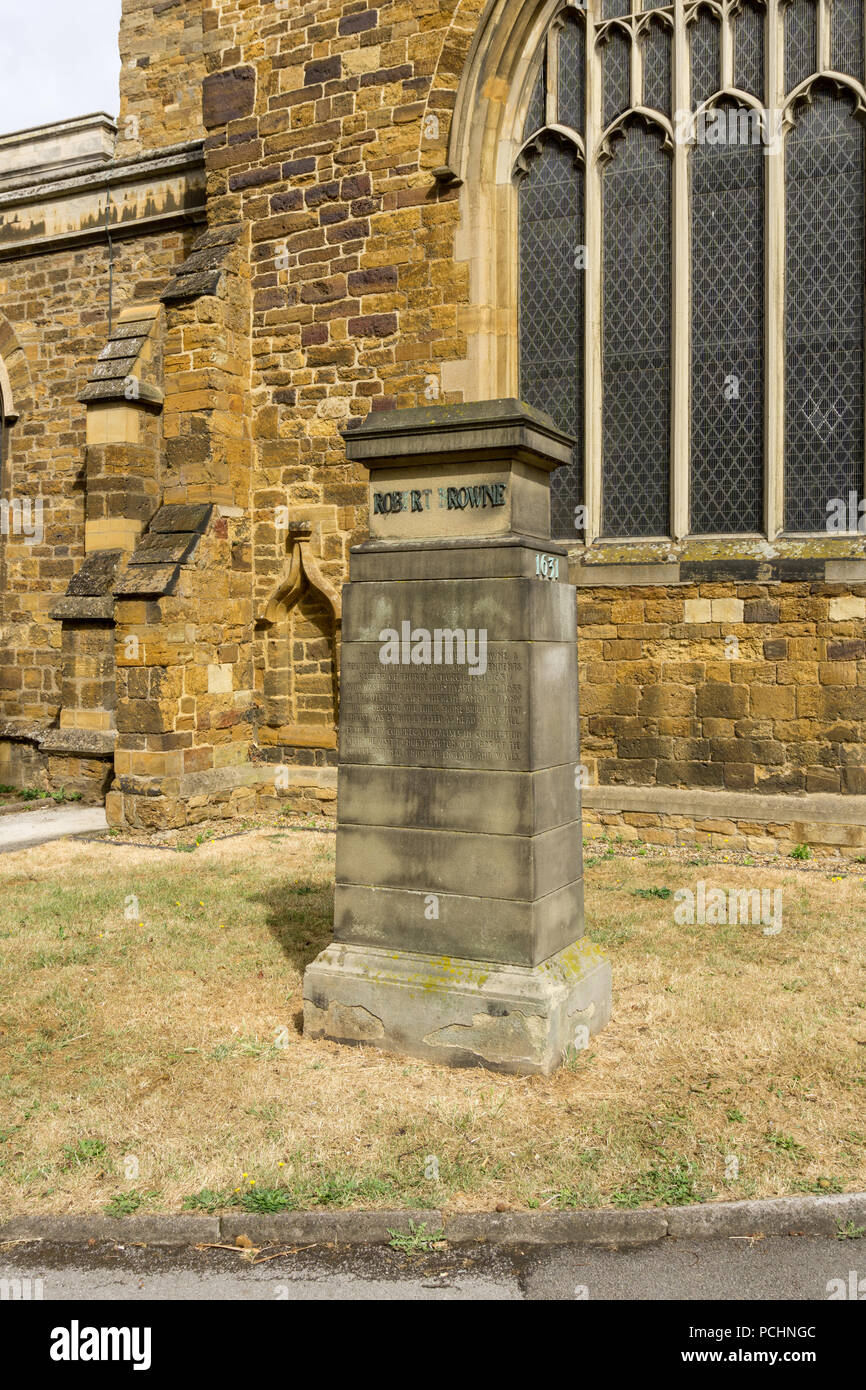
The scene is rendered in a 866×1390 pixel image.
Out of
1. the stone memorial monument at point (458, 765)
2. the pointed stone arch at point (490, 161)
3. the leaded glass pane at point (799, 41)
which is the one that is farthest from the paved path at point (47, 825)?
the leaded glass pane at point (799, 41)

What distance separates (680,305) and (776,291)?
77cm

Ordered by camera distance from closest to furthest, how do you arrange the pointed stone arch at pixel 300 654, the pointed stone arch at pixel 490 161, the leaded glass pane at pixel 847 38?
the leaded glass pane at pixel 847 38 < the pointed stone arch at pixel 490 161 < the pointed stone arch at pixel 300 654

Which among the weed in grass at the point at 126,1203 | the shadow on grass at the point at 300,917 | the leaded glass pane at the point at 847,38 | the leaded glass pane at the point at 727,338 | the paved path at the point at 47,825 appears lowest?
the weed in grass at the point at 126,1203

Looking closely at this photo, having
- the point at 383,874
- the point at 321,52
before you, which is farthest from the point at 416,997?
the point at 321,52

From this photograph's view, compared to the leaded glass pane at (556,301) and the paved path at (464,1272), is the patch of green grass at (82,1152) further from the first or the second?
the leaded glass pane at (556,301)

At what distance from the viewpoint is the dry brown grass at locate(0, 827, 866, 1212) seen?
3.65 meters

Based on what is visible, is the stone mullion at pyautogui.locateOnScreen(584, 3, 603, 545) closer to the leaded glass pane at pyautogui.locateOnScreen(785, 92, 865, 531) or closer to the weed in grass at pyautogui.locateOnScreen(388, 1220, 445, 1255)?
the leaded glass pane at pyautogui.locateOnScreen(785, 92, 865, 531)

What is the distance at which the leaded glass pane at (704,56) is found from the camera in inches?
363

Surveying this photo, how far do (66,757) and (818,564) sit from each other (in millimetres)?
Answer: 7440

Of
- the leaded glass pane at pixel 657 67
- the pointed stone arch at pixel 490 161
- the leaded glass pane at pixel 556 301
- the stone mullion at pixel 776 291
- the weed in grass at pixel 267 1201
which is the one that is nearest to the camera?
the weed in grass at pixel 267 1201

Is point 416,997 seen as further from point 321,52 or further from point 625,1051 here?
point 321,52

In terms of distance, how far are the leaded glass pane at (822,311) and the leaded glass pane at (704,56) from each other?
0.84 metres

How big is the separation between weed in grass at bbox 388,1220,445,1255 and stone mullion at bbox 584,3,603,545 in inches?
279

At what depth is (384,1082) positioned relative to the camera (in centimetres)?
451
